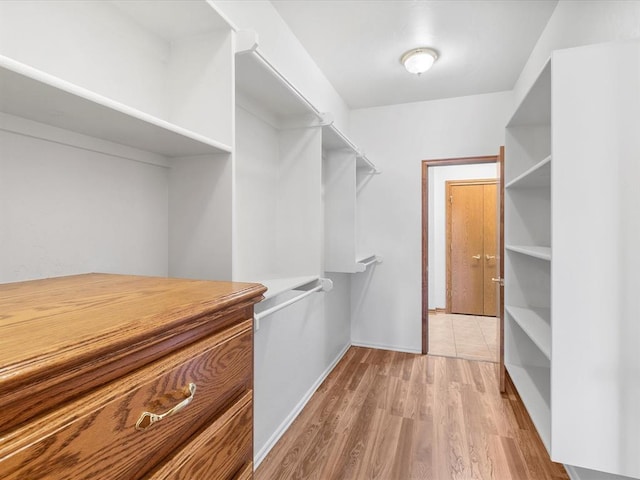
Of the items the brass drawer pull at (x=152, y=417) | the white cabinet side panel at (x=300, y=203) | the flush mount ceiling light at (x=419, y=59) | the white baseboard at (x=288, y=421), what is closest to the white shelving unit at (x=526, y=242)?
the flush mount ceiling light at (x=419, y=59)

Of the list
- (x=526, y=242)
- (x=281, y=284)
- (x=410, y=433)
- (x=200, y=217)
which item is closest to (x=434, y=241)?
(x=526, y=242)

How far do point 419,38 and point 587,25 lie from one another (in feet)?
3.11

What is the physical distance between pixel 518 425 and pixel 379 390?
907mm

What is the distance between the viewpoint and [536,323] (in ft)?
6.15

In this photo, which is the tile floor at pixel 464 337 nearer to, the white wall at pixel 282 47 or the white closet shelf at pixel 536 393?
the white closet shelf at pixel 536 393

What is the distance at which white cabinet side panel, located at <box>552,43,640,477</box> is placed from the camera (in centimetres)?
115

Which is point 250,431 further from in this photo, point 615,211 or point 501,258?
point 501,258

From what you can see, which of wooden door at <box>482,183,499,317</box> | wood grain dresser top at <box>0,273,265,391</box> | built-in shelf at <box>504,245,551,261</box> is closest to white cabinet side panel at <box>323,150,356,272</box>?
built-in shelf at <box>504,245,551,261</box>

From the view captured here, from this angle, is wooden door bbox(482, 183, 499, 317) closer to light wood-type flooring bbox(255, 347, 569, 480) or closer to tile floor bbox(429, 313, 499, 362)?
tile floor bbox(429, 313, 499, 362)

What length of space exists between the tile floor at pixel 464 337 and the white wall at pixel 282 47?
8.34 feet

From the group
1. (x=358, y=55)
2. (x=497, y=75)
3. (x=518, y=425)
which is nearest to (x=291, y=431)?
(x=518, y=425)

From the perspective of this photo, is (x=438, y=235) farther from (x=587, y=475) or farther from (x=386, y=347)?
(x=587, y=475)

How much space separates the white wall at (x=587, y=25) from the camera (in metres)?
1.34

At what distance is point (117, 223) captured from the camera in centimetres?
99
